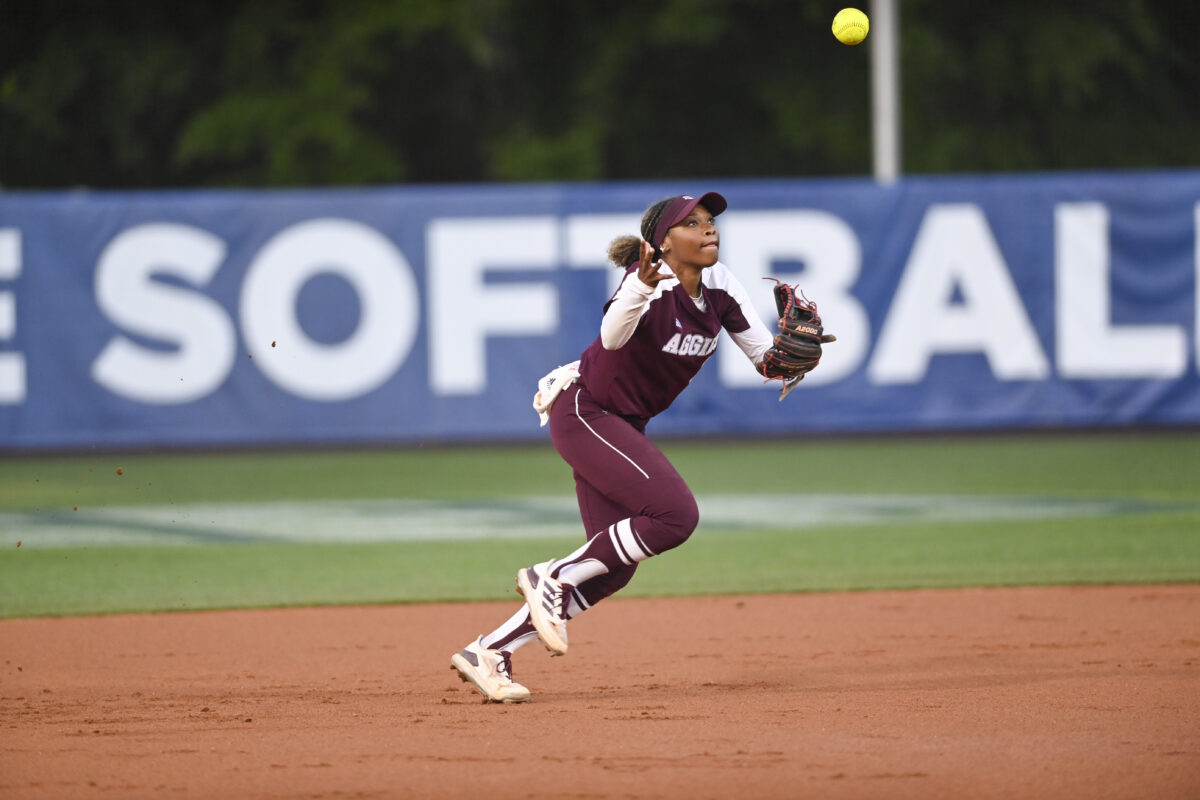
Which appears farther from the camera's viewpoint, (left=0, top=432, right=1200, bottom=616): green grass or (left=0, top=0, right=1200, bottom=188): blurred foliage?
(left=0, top=0, right=1200, bottom=188): blurred foliage

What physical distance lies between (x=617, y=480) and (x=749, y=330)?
83 centimetres

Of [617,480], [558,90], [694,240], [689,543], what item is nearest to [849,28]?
[694,240]

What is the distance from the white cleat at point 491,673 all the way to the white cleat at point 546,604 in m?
0.27

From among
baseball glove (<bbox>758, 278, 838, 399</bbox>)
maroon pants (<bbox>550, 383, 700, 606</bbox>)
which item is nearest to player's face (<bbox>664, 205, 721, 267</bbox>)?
baseball glove (<bbox>758, 278, 838, 399</bbox>)

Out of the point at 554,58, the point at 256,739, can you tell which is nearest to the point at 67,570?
the point at 256,739

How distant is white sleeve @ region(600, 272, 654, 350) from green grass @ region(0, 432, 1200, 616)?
3586 millimetres

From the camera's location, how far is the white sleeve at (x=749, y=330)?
5922 millimetres

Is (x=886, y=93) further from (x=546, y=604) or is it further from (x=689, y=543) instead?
(x=546, y=604)

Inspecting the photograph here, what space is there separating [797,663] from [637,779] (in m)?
2.28

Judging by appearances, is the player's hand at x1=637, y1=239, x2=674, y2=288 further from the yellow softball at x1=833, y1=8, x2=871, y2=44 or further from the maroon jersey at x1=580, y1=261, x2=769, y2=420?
the yellow softball at x1=833, y1=8, x2=871, y2=44

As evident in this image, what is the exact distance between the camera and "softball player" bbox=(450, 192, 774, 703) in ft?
18.5

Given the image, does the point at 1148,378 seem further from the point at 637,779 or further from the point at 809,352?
the point at 637,779

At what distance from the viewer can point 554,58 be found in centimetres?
2547

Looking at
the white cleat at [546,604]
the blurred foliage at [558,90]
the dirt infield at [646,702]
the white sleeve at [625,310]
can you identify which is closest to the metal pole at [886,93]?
the blurred foliage at [558,90]
